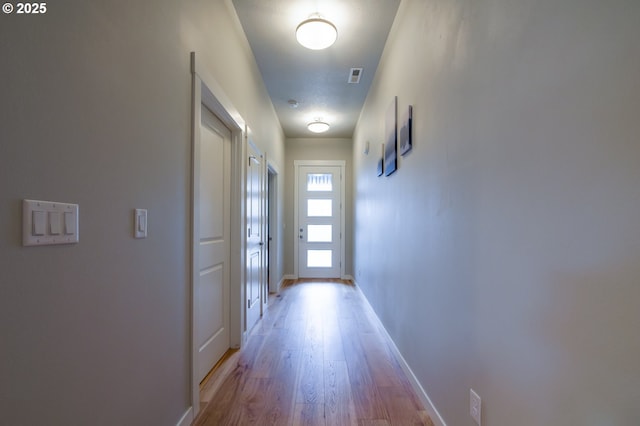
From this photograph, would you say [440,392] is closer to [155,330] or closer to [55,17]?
[155,330]

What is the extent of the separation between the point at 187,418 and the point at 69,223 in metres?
1.29

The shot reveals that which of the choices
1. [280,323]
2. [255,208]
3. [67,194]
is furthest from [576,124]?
[280,323]

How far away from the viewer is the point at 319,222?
5871 mm

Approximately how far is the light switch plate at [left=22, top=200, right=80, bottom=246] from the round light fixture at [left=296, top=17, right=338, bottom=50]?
2.16 metres

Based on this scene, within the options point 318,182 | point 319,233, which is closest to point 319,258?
point 319,233

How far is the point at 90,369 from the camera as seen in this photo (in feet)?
3.04

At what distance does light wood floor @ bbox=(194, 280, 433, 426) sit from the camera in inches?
68.3

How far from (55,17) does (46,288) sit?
2.27ft

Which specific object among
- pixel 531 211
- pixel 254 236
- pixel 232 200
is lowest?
pixel 254 236

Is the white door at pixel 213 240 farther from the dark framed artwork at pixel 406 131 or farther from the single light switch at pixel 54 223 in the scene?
the dark framed artwork at pixel 406 131

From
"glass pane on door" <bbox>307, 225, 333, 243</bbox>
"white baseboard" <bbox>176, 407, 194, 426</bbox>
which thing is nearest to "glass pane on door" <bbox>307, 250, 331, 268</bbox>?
"glass pane on door" <bbox>307, 225, 333, 243</bbox>

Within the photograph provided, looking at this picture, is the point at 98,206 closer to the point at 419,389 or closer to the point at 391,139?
the point at 419,389

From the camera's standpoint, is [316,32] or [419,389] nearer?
[419,389]

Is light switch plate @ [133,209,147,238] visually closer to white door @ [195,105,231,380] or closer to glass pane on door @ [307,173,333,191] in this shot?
white door @ [195,105,231,380]
